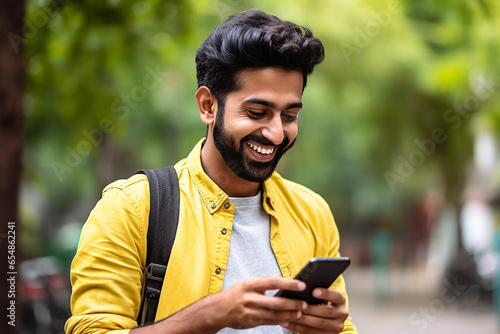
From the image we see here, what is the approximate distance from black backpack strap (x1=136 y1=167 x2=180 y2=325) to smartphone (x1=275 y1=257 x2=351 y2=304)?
1.44 ft

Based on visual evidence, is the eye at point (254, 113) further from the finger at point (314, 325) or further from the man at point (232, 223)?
the finger at point (314, 325)

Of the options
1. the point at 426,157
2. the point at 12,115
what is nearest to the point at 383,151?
the point at 426,157

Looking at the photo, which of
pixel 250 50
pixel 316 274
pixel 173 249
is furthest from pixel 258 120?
pixel 316 274

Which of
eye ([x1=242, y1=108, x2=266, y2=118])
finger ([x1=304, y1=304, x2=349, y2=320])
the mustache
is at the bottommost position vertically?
finger ([x1=304, y1=304, x2=349, y2=320])

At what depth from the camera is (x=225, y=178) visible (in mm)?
2549

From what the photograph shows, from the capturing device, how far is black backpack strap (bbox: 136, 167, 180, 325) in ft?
7.40

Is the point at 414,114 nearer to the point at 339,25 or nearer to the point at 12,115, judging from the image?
the point at 339,25

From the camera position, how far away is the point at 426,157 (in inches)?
626

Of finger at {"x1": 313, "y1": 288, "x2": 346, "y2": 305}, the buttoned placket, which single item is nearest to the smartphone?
finger at {"x1": 313, "y1": 288, "x2": 346, "y2": 305}

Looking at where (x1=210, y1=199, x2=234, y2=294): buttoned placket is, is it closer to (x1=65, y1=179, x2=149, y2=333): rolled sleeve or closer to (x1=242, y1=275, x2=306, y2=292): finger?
(x1=65, y1=179, x2=149, y2=333): rolled sleeve

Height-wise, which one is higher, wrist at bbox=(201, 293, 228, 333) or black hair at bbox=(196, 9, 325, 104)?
black hair at bbox=(196, 9, 325, 104)

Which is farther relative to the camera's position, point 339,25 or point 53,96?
point 339,25

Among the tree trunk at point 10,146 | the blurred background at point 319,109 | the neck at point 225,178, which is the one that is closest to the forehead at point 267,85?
the neck at point 225,178

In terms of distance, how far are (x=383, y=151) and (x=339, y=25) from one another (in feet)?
16.0
